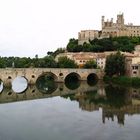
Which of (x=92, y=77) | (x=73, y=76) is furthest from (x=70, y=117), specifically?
(x=92, y=77)

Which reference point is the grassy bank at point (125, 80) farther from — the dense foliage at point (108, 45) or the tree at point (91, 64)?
the dense foliage at point (108, 45)

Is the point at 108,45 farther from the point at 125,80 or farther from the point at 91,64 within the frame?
the point at 125,80

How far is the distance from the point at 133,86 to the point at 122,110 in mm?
17318

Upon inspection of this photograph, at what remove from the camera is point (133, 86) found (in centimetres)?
4312

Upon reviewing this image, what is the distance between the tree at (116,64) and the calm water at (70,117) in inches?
529

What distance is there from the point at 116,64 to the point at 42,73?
33.3 feet

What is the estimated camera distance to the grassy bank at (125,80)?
44.1m

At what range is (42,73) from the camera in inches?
1913

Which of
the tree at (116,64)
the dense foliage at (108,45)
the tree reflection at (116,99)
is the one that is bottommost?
the tree reflection at (116,99)

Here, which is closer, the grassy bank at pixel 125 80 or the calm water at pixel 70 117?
the calm water at pixel 70 117

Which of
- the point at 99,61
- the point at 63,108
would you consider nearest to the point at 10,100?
the point at 63,108

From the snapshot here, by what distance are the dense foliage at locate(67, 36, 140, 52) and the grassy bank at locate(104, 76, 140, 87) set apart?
17.9m

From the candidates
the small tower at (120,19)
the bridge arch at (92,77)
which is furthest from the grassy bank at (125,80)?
the small tower at (120,19)

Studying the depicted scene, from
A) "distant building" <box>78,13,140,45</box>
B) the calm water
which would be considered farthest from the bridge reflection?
"distant building" <box>78,13,140,45</box>
